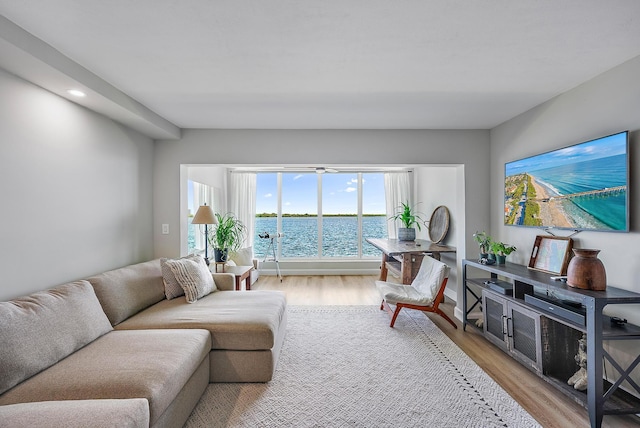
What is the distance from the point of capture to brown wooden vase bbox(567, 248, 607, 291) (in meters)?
2.20

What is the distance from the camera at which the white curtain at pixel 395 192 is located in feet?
21.7

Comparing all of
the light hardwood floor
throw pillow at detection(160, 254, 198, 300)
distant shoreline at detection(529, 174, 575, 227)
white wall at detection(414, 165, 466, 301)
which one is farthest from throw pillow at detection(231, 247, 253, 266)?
distant shoreline at detection(529, 174, 575, 227)

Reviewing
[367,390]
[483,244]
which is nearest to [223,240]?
[367,390]

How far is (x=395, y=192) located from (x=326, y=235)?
1.73 m

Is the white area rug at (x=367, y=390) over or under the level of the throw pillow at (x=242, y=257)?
under

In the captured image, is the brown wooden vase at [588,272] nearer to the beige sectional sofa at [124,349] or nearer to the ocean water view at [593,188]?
the ocean water view at [593,188]

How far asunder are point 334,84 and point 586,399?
9.57 ft

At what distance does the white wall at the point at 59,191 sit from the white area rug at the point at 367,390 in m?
1.61

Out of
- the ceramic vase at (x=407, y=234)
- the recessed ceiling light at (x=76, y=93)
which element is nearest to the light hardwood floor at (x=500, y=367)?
the ceramic vase at (x=407, y=234)

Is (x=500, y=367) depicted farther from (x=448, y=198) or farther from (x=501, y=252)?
(x=448, y=198)

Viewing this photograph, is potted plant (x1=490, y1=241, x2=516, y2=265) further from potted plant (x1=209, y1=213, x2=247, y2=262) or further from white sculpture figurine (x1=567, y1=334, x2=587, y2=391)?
potted plant (x1=209, y1=213, x2=247, y2=262)

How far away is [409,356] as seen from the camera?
300 centimetres

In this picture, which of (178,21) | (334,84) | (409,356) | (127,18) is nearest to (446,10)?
(334,84)

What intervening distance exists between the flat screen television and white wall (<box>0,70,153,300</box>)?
13.9 feet
